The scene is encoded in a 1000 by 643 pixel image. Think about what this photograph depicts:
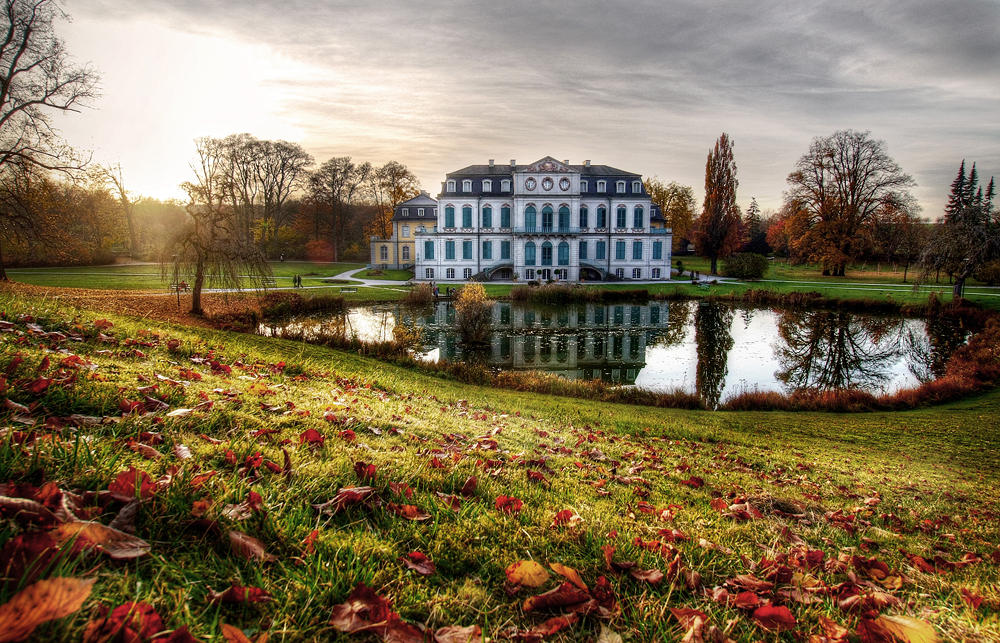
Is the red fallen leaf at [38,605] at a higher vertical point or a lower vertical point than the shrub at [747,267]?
lower

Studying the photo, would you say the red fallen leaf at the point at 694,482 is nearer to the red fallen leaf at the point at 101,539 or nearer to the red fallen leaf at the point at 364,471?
the red fallen leaf at the point at 364,471

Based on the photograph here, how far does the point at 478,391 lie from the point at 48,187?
794 inches

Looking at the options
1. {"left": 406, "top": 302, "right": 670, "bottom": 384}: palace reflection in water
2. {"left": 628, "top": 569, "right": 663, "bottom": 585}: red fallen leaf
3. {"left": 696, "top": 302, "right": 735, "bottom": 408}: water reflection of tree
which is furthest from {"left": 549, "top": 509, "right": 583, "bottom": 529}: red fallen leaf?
{"left": 406, "top": 302, "right": 670, "bottom": 384}: palace reflection in water

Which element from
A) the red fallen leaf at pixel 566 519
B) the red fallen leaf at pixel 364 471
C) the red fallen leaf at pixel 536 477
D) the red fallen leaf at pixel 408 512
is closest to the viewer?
the red fallen leaf at pixel 408 512

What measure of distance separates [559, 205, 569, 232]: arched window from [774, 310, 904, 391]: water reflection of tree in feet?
72.1

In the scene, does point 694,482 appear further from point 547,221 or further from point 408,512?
point 547,221

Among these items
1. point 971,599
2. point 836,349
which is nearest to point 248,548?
point 971,599

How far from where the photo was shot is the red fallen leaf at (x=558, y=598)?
5.35 feet

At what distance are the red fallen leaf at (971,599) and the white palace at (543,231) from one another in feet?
138

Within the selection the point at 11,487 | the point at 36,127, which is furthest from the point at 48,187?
the point at 11,487

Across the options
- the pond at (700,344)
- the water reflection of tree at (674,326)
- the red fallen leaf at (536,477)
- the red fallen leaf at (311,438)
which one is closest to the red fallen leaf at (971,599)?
the red fallen leaf at (536,477)

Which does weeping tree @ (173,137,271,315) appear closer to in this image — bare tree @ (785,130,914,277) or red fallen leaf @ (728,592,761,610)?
red fallen leaf @ (728,592,761,610)

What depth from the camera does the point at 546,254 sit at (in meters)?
44.8

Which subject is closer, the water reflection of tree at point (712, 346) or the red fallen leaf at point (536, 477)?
the red fallen leaf at point (536, 477)
